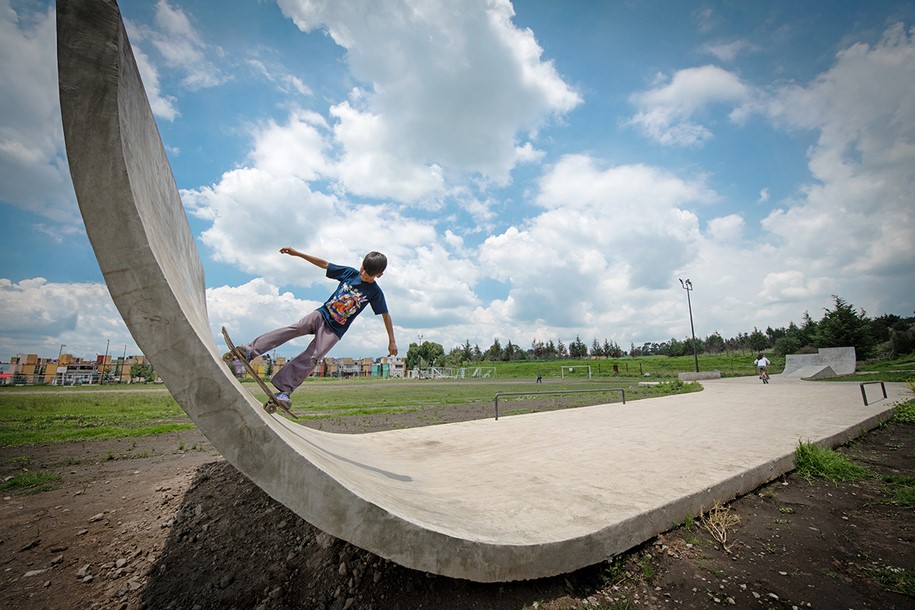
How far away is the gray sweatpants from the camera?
146 inches

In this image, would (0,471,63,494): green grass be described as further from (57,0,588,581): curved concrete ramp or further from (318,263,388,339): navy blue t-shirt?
(57,0,588,581): curved concrete ramp

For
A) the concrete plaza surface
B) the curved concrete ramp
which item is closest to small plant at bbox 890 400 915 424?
the concrete plaza surface

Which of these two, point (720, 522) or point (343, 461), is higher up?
point (343, 461)

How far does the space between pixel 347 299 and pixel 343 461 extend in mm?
1657

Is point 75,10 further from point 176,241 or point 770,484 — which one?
point 770,484

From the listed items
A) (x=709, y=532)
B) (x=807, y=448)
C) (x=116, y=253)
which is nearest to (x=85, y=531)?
(x=116, y=253)

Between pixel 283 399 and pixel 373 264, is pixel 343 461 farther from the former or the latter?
pixel 373 264

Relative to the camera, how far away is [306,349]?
3943 millimetres

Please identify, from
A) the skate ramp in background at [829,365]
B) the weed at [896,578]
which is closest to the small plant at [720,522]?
the weed at [896,578]

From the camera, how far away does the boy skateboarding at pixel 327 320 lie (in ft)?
12.3

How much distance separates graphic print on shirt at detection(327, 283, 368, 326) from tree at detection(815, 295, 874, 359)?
4888 cm

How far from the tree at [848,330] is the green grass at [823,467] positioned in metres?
43.7

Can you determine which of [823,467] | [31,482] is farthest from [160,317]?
[823,467]

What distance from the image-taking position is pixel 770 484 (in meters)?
4.50
